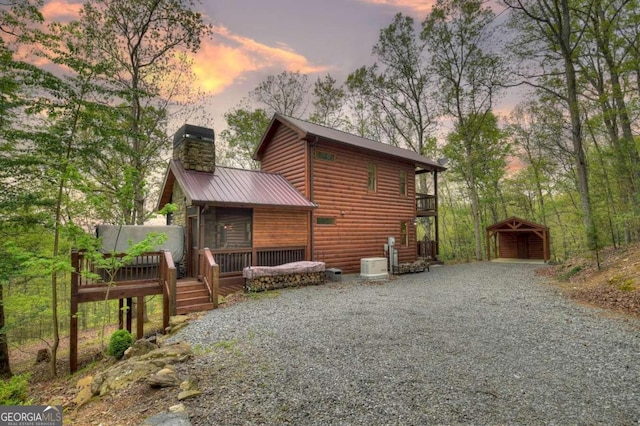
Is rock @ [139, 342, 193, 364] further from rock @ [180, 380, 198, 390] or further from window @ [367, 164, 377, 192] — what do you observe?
window @ [367, 164, 377, 192]

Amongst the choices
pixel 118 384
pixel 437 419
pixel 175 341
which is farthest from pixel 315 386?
pixel 175 341

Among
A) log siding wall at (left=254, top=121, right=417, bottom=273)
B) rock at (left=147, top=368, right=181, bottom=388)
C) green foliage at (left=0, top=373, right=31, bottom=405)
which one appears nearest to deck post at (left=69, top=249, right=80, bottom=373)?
green foliage at (left=0, top=373, right=31, bottom=405)

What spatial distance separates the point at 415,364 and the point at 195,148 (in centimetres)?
1013

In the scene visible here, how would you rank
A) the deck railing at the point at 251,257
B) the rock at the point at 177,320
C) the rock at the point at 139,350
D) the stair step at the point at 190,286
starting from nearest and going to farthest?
the rock at the point at 139,350, the rock at the point at 177,320, the stair step at the point at 190,286, the deck railing at the point at 251,257

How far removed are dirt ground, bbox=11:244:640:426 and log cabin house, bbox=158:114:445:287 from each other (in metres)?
3.00

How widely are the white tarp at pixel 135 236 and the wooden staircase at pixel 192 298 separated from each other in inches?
76.8

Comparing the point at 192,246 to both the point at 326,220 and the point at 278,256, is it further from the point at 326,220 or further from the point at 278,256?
the point at 326,220

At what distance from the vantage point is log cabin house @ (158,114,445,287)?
10148 mm

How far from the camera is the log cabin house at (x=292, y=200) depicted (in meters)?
10.1

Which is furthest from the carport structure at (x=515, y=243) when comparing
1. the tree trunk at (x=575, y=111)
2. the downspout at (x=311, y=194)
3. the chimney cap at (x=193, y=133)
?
the chimney cap at (x=193, y=133)

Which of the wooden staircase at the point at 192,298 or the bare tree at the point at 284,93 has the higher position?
the bare tree at the point at 284,93

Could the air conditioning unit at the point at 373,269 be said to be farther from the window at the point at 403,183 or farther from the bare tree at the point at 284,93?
the bare tree at the point at 284,93

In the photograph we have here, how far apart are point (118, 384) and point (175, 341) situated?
57.5 inches

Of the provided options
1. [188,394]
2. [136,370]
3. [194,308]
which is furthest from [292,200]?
[188,394]
